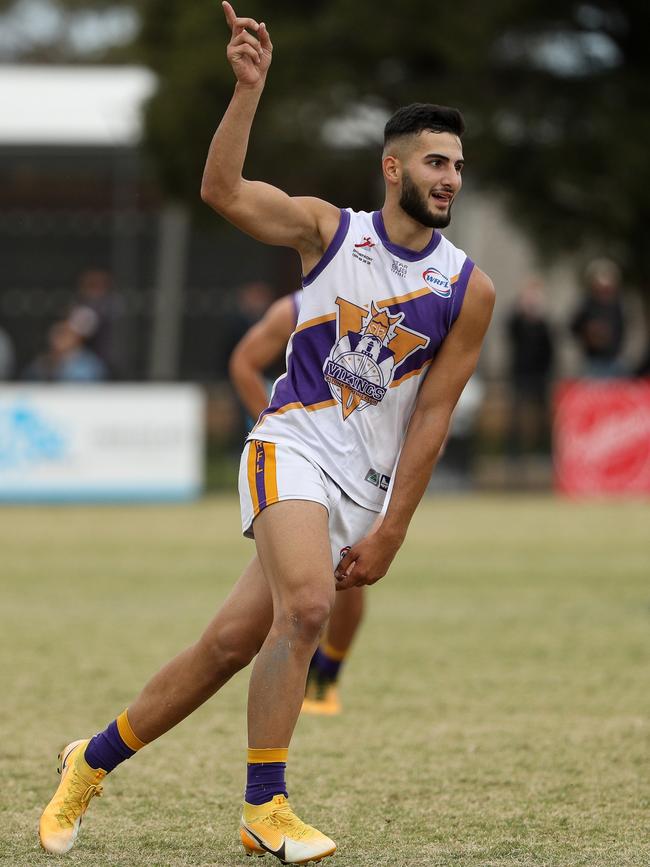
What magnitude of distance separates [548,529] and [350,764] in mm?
9389

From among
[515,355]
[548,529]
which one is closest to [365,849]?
[548,529]

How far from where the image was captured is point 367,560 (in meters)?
4.95

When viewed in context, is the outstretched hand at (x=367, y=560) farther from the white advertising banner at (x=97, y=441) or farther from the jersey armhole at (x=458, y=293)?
the white advertising banner at (x=97, y=441)

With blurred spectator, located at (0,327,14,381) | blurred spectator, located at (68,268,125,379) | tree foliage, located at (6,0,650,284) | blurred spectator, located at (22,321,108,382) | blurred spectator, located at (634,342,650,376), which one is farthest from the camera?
blurred spectator, located at (0,327,14,381)

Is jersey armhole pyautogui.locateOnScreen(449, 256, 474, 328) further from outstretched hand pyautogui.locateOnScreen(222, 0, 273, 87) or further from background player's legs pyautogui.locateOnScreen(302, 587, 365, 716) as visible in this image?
background player's legs pyautogui.locateOnScreen(302, 587, 365, 716)

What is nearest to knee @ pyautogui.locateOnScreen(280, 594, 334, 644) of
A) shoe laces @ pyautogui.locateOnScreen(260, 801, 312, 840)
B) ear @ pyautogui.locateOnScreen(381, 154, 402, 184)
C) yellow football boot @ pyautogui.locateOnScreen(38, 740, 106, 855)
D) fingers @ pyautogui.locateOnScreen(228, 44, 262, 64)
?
shoe laces @ pyautogui.locateOnScreen(260, 801, 312, 840)

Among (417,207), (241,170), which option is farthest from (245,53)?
(417,207)

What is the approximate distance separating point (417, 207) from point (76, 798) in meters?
2.17

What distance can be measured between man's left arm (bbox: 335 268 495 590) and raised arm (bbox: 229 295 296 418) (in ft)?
8.51

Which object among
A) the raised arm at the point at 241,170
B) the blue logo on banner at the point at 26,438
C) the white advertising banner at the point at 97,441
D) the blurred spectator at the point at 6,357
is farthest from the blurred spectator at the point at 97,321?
the raised arm at the point at 241,170

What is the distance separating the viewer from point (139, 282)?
2564cm

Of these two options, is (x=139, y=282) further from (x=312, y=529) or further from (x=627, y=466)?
(x=312, y=529)

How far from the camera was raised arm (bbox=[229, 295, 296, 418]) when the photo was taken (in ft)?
25.1

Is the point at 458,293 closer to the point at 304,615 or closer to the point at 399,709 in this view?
the point at 304,615
